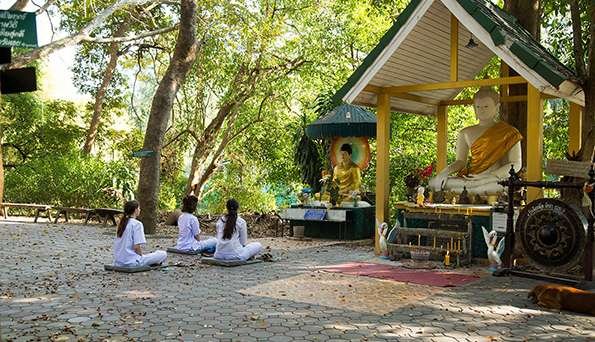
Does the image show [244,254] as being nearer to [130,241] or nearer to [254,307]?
[130,241]

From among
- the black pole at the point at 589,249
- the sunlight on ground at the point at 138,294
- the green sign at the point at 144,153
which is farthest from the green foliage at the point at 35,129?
the black pole at the point at 589,249

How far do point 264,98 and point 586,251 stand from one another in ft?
50.8

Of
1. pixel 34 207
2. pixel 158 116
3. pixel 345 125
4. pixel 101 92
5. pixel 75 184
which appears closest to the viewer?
pixel 158 116

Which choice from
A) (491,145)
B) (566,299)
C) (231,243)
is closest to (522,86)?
(491,145)

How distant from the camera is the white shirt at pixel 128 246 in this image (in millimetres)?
8430

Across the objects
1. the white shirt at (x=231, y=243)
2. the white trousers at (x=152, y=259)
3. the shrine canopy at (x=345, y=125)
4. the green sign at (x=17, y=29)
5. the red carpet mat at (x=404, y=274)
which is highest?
the shrine canopy at (x=345, y=125)

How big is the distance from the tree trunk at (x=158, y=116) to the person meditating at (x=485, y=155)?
637cm

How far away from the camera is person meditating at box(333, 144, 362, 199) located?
46.0ft

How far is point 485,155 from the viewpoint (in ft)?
36.1

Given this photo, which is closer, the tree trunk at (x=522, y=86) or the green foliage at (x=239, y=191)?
the tree trunk at (x=522, y=86)

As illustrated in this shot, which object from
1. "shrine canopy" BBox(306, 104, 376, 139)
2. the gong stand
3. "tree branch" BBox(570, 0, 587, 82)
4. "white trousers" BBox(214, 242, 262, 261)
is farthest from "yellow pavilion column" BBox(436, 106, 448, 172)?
"white trousers" BBox(214, 242, 262, 261)

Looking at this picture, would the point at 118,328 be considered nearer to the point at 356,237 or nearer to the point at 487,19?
the point at 487,19

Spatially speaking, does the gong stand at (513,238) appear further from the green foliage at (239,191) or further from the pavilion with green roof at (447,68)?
the green foliage at (239,191)

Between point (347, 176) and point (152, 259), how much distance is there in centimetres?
645
